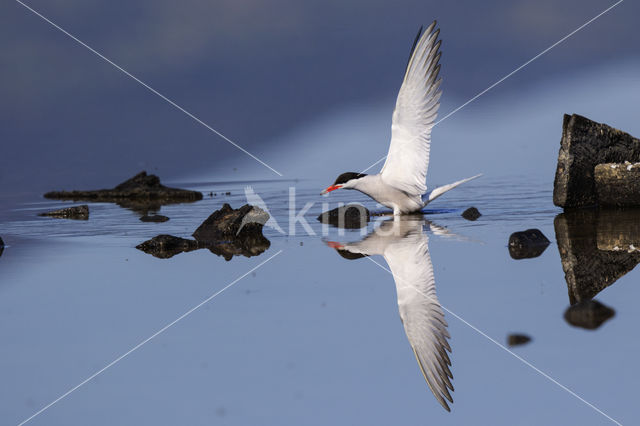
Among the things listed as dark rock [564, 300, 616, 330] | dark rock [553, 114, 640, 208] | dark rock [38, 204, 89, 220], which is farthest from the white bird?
dark rock [564, 300, 616, 330]

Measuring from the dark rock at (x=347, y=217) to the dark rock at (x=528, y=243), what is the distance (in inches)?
135

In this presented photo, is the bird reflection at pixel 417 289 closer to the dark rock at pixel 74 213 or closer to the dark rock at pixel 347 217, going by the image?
the dark rock at pixel 347 217

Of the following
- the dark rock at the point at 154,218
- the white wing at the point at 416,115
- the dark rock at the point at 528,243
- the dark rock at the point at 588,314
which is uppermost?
the white wing at the point at 416,115

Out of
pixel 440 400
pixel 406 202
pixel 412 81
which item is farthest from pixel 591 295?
pixel 406 202

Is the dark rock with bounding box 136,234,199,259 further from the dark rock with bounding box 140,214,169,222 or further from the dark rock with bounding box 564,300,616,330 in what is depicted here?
the dark rock with bounding box 564,300,616,330

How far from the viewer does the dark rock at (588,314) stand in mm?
4613

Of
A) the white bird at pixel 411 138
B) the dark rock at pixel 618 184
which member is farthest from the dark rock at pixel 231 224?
the dark rock at pixel 618 184

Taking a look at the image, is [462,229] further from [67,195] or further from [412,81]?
[67,195]

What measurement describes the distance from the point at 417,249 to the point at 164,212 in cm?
757

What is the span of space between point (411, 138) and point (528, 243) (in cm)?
331

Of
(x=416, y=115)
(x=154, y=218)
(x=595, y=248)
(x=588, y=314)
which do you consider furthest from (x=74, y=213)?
(x=588, y=314)

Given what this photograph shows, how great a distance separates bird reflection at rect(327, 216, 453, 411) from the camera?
3.98 meters

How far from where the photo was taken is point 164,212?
14.2 meters

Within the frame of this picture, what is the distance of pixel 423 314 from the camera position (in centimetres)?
503
